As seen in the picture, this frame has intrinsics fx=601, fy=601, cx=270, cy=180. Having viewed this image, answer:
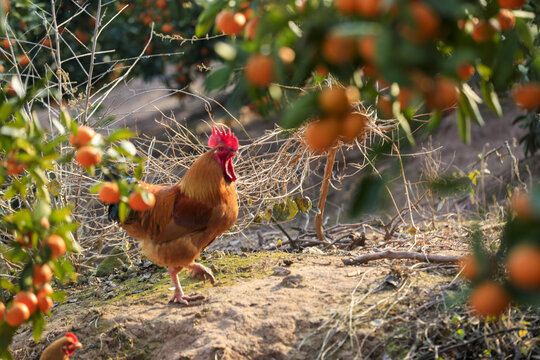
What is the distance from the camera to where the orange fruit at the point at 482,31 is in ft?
5.49

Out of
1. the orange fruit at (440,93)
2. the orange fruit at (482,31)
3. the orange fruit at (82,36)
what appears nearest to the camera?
the orange fruit at (440,93)

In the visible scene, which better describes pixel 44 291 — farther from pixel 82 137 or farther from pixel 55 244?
pixel 82 137

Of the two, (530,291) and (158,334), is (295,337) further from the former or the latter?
(530,291)

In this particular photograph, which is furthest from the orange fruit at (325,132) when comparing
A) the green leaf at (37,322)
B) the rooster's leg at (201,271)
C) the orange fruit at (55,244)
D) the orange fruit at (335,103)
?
the rooster's leg at (201,271)

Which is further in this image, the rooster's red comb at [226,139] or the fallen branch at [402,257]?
the rooster's red comb at [226,139]

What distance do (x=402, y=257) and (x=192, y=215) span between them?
1.62 meters

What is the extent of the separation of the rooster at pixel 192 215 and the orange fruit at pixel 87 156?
7.45 ft

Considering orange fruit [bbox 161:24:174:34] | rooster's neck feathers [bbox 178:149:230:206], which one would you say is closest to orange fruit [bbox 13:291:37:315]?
A: rooster's neck feathers [bbox 178:149:230:206]

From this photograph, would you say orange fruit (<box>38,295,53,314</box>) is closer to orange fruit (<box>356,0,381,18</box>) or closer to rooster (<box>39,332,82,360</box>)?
rooster (<box>39,332,82,360</box>)

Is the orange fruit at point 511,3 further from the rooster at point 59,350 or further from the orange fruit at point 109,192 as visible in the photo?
the rooster at point 59,350

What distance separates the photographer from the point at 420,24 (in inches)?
52.7

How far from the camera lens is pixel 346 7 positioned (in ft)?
4.63

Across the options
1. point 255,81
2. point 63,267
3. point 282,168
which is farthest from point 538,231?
point 282,168

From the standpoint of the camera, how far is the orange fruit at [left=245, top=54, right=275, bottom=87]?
158 cm
